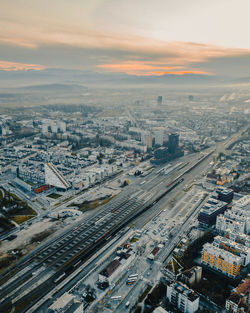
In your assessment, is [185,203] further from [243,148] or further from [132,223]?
[243,148]

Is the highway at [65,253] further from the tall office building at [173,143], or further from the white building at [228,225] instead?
the tall office building at [173,143]

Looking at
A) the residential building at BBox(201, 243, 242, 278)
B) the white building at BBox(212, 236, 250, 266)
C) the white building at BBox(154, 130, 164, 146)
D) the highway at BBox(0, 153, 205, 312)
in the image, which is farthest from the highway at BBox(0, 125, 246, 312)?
the white building at BBox(154, 130, 164, 146)

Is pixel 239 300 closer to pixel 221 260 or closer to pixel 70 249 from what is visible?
pixel 221 260

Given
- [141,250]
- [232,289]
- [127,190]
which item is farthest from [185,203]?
[232,289]

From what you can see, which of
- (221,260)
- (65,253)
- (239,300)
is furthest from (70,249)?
(239,300)

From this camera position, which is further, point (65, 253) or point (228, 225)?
point (228, 225)
